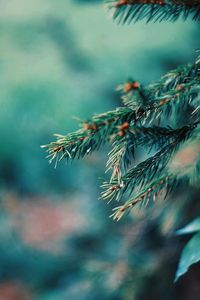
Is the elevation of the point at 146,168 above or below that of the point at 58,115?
below

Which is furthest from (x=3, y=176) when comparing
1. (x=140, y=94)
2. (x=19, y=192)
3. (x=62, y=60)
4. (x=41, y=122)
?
(x=140, y=94)

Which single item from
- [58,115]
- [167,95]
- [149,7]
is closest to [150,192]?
[167,95]

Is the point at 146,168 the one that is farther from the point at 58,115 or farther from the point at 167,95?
the point at 58,115

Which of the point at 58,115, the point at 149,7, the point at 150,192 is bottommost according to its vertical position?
the point at 150,192

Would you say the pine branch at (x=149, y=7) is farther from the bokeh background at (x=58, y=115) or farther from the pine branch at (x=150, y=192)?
the bokeh background at (x=58, y=115)

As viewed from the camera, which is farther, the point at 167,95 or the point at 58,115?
the point at 58,115

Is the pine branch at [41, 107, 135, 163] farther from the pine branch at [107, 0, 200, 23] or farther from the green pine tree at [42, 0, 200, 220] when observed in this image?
the pine branch at [107, 0, 200, 23]

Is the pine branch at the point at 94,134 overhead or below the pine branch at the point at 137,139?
overhead

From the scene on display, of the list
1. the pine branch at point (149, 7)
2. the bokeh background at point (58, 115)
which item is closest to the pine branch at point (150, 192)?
the pine branch at point (149, 7)

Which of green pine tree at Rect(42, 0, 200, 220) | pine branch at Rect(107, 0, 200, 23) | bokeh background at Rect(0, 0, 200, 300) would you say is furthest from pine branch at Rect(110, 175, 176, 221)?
bokeh background at Rect(0, 0, 200, 300)
